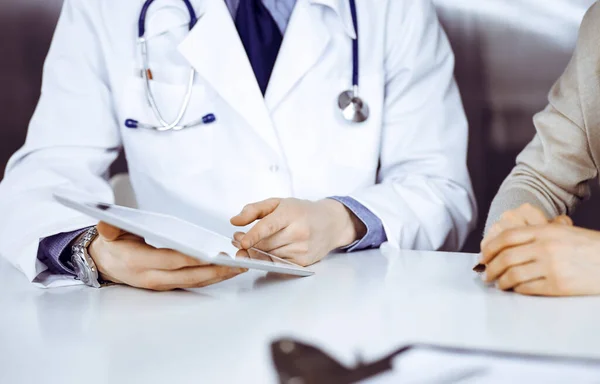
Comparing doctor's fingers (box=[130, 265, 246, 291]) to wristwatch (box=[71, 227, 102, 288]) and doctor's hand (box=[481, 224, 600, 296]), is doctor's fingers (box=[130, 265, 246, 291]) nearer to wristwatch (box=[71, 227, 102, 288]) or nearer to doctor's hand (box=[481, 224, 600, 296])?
wristwatch (box=[71, 227, 102, 288])

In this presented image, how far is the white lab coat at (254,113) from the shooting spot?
138cm

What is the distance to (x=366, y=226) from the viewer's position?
124 cm

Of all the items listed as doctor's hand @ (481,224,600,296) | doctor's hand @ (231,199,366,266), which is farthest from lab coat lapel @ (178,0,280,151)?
doctor's hand @ (481,224,600,296)

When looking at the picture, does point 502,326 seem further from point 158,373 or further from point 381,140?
point 381,140

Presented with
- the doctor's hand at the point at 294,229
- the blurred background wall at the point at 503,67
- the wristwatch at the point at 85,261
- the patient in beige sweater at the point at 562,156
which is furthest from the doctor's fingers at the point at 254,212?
the blurred background wall at the point at 503,67

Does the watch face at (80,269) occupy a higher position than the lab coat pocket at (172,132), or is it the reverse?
the lab coat pocket at (172,132)

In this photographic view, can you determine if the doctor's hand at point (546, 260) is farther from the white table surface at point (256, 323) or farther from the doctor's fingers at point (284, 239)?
the doctor's fingers at point (284, 239)

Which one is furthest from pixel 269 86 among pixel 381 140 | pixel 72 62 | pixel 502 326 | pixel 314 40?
pixel 502 326

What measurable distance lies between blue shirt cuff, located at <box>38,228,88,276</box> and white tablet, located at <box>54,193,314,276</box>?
0.24m

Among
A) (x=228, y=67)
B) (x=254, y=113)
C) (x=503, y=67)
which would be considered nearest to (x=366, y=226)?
(x=254, y=113)

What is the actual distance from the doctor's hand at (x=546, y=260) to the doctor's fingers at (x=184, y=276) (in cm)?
34

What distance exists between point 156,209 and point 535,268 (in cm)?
86

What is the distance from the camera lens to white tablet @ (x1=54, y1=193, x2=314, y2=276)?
0.77m

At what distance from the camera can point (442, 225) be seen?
1356mm
